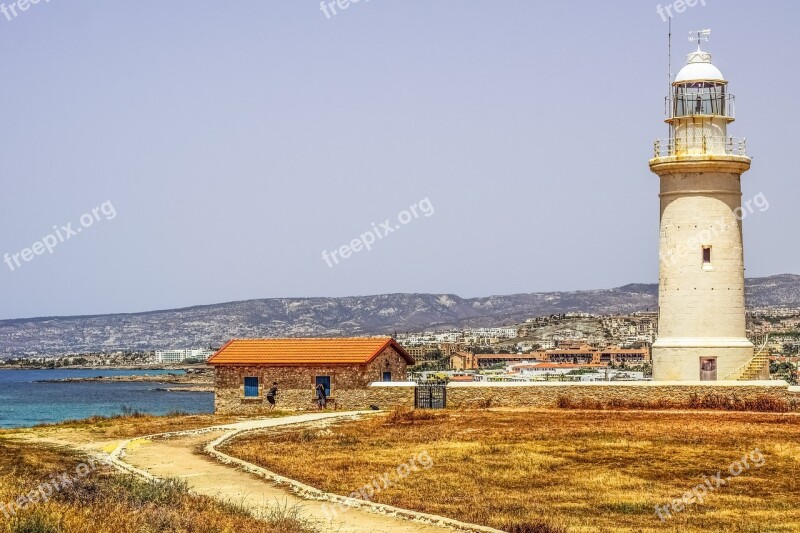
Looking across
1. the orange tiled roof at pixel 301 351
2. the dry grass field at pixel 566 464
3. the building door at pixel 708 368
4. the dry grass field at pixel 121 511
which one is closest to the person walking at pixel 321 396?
the orange tiled roof at pixel 301 351

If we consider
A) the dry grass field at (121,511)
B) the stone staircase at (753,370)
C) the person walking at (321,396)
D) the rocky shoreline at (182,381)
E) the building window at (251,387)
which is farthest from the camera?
the rocky shoreline at (182,381)

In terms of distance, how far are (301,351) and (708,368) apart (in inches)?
506

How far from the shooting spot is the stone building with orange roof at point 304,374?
35844 mm

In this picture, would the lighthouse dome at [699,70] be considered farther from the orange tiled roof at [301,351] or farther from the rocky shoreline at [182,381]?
the rocky shoreline at [182,381]

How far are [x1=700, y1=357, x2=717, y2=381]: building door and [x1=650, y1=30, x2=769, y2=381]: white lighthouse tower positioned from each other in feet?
0.10

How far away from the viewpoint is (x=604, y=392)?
33.2 meters

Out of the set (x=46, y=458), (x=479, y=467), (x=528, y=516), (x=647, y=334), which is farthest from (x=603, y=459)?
(x=647, y=334)

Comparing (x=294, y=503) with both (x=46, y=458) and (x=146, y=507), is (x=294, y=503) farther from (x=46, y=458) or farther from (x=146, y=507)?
(x=46, y=458)

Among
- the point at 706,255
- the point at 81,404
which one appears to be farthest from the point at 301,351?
the point at 81,404

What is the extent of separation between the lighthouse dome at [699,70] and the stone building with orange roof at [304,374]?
1278 centimetres

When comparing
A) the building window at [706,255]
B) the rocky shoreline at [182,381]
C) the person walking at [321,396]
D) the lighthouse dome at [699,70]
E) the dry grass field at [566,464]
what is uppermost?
the lighthouse dome at [699,70]

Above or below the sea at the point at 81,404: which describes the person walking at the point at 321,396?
above

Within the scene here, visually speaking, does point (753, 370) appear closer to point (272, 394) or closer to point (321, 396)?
point (321, 396)

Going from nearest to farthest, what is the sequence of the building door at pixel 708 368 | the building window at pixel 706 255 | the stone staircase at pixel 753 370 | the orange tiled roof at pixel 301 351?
the stone staircase at pixel 753 370, the building door at pixel 708 368, the building window at pixel 706 255, the orange tiled roof at pixel 301 351
